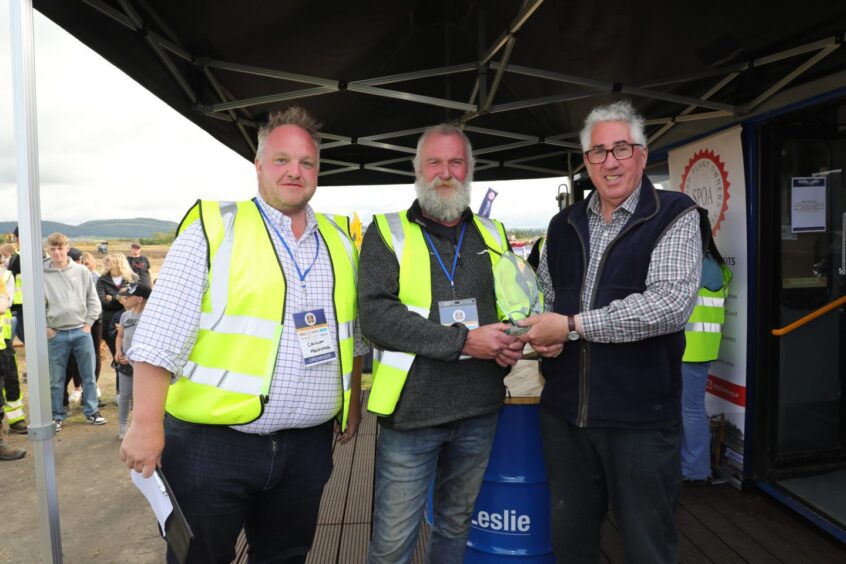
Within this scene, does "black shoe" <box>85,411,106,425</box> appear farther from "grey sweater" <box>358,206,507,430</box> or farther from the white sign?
the white sign

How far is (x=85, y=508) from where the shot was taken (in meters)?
3.57

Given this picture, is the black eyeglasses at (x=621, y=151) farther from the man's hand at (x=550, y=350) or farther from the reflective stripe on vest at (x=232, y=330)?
the reflective stripe on vest at (x=232, y=330)

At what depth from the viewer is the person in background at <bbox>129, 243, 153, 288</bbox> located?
326 inches

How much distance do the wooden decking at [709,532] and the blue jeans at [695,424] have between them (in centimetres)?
17

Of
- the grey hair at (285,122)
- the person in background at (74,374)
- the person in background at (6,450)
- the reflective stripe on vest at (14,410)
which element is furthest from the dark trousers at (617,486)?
the person in background at (74,374)

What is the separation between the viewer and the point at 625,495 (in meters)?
1.67

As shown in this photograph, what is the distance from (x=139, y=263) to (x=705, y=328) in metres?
8.30

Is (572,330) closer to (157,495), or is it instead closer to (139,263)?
(157,495)

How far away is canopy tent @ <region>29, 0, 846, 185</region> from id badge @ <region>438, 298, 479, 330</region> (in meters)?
1.60

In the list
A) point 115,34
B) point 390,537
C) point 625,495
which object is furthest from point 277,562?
point 115,34

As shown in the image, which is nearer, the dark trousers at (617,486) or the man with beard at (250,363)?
the man with beard at (250,363)

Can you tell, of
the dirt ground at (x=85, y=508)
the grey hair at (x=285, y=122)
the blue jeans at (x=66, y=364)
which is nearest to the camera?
the grey hair at (x=285, y=122)

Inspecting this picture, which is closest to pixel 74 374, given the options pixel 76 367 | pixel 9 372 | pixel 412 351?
pixel 76 367

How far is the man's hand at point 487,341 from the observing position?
1.61m
